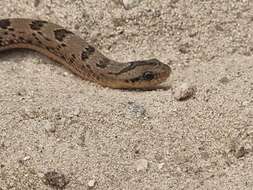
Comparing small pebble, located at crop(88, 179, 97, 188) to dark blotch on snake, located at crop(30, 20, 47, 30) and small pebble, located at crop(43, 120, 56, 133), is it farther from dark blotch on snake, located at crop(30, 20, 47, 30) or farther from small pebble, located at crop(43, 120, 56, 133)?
dark blotch on snake, located at crop(30, 20, 47, 30)

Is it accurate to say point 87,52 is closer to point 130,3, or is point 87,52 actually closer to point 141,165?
point 130,3

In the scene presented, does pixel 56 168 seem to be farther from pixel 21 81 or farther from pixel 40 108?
pixel 21 81

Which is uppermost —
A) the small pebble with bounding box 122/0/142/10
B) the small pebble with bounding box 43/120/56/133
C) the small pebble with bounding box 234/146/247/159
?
the small pebble with bounding box 234/146/247/159

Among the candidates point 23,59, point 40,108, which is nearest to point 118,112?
point 40,108

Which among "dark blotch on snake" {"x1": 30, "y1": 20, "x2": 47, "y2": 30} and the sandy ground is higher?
the sandy ground

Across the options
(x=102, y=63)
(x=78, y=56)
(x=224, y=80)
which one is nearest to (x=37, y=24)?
(x=78, y=56)

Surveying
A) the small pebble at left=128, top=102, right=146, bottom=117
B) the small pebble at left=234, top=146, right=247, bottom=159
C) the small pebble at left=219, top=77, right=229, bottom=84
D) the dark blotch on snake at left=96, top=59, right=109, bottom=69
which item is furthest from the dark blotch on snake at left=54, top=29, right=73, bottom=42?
the small pebble at left=234, top=146, right=247, bottom=159

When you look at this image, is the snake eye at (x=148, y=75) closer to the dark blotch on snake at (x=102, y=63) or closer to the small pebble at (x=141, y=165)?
the dark blotch on snake at (x=102, y=63)

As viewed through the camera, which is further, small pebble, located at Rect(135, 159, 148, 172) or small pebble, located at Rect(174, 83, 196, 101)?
small pebble, located at Rect(174, 83, 196, 101)
